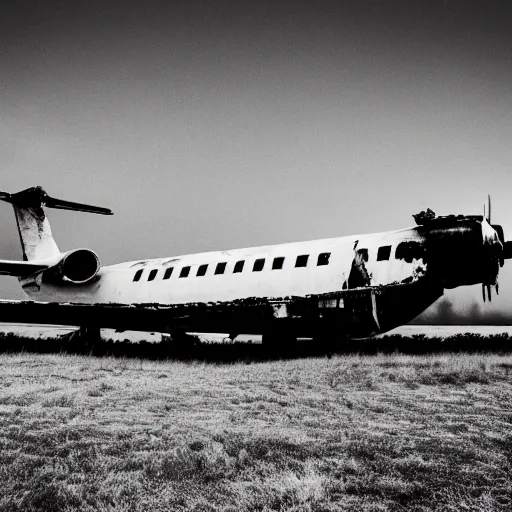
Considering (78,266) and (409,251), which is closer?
(409,251)

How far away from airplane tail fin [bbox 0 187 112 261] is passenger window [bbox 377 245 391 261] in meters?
15.7

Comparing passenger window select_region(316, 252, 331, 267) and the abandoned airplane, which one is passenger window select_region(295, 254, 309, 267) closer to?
the abandoned airplane

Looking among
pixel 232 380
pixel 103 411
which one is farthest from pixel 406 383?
pixel 103 411

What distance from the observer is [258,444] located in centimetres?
517

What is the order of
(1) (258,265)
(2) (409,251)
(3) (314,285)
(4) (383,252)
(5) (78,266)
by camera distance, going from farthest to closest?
(5) (78,266)
(1) (258,265)
(3) (314,285)
(4) (383,252)
(2) (409,251)

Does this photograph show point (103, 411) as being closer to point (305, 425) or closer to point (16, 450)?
point (16, 450)

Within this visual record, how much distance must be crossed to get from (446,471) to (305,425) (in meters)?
1.99

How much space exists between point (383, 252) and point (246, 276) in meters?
4.73

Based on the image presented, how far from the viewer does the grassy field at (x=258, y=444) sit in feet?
12.6

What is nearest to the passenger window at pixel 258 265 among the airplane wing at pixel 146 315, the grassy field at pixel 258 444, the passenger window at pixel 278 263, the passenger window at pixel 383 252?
the passenger window at pixel 278 263

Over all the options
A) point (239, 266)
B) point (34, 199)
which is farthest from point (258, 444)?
point (34, 199)

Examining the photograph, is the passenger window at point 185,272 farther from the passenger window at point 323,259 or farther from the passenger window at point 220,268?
the passenger window at point 323,259

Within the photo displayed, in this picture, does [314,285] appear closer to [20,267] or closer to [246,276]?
[246,276]

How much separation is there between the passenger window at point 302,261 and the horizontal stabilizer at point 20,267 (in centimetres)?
1122
